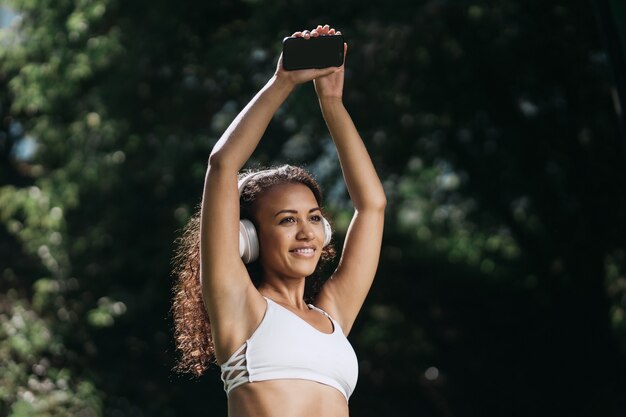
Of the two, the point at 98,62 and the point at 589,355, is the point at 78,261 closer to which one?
the point at 98,62

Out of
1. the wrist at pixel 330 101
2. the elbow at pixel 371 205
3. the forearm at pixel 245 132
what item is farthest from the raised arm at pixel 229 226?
the elbow at pixel 371 205

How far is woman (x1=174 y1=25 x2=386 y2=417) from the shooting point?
2.57m

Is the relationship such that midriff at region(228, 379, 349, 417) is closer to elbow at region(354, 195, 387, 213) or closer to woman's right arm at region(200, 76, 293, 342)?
woman's right arm at region(200, 76, 293, 342)

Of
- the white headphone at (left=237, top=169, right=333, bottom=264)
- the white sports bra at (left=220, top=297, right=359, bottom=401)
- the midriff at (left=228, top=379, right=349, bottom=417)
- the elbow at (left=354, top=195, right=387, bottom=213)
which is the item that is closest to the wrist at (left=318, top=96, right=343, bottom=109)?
the elbow at (left=354, top=195, right=387, bottom=213)

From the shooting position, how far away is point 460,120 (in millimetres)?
9898

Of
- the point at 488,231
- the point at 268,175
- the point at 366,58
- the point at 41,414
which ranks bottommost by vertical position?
the point at 41,414

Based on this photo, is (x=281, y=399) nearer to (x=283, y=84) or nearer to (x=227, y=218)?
(x=227, y=218)

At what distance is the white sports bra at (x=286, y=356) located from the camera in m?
2.57

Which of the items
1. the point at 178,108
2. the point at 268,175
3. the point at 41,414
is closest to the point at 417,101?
the point at 178,108

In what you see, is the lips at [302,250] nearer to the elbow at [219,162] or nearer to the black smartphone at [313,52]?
the elbow at [219,162]

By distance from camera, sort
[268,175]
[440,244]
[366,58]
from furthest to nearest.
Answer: [440,244], [366,58], [268,175]

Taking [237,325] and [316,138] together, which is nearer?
[237,325]

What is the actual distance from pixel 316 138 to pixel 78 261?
8.35 feet

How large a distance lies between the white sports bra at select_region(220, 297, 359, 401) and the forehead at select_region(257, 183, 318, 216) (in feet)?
0.77
